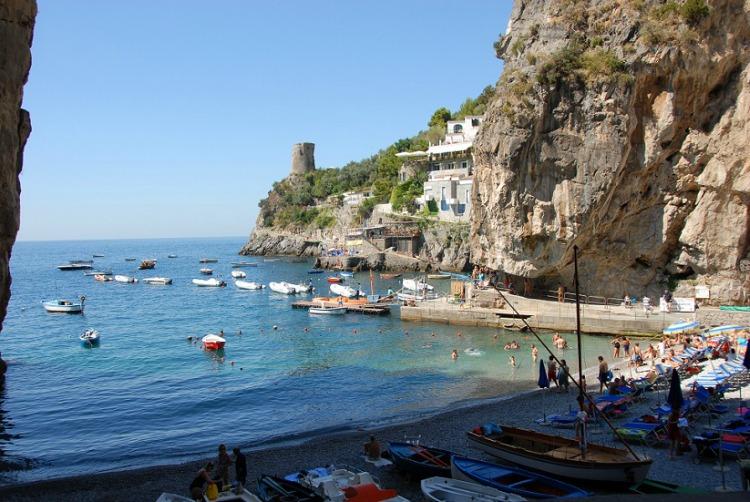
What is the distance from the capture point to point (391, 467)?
14.3m

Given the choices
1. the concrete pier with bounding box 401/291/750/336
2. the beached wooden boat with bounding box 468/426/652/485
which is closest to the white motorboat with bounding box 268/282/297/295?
the concrete pier with bounding box 401/291/750/336

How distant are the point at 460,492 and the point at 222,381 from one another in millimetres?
16772

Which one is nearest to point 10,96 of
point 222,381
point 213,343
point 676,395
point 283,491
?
point 222,381

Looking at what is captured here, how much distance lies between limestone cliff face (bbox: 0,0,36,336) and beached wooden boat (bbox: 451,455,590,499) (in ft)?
57.7

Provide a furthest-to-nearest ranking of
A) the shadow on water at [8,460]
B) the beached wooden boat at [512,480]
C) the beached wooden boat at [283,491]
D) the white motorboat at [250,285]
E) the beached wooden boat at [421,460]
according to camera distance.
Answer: the white motorboat at [250,285] < the shadow on water at [8,460] < the beached wooden boat at [421,460] < the beached wooden boat at [283,491] < the beached wooden boat at [512,480]

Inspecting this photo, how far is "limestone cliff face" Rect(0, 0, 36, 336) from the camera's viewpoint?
65.0 ft

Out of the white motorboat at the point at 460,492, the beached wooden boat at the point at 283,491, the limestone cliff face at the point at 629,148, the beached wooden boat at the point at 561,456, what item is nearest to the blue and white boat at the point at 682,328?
the limestone cliff face at the point at 629,148

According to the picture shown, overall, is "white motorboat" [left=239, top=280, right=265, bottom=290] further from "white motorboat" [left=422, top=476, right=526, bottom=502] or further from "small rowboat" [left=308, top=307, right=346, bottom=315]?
"white motorboat" [left=422, top=476, right=526, bottom=502]

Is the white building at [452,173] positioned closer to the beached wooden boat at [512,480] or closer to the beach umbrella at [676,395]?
the beach umbrella at [676,395]

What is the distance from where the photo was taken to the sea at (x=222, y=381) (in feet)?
60.6

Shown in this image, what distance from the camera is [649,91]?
3189 centimetres

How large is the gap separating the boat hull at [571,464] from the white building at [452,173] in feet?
194

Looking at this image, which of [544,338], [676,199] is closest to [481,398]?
[544,338]

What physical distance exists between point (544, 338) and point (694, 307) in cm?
809
